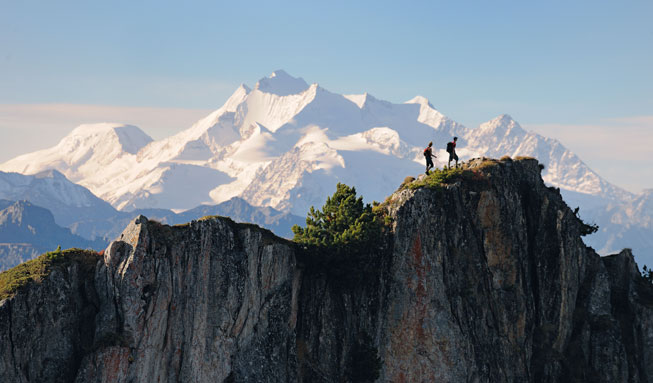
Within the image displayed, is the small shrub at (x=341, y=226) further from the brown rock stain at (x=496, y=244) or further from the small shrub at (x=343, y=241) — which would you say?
the brown rock stain at (x=496, y=244)

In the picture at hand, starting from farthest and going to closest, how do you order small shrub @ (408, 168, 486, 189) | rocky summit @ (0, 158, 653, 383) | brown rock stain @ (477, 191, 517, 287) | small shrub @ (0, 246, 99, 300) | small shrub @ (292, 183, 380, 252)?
brown rock stain @ (477, 191, 517, 287)
small shrub @ (408, 168, 486, 189)
small shrub @ (292, 183, 380, 252)
rocky summit @ (0, 158, 653, 383)
small shrub @ (0, 246, 99, 300)

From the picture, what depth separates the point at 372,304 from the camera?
77.2 m

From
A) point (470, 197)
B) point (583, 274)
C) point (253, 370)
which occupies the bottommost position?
point (253, 370)

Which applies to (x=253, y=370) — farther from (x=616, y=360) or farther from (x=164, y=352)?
(x=616, y=360)

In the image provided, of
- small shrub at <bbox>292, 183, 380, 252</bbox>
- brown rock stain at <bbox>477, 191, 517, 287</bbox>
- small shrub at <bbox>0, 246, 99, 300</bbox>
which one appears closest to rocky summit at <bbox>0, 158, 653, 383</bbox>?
brown rock stain at <bbox>477, 191, 517, 287</bbox>

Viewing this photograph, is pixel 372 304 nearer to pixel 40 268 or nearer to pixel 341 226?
pixel 341 226

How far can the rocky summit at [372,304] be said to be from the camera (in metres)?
64.4

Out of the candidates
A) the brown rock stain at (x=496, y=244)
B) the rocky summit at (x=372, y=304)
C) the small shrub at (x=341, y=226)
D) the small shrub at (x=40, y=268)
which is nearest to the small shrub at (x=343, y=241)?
the small shrub at (x=341, y=226)

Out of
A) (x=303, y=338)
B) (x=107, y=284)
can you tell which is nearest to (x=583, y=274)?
(x=303, y=338)

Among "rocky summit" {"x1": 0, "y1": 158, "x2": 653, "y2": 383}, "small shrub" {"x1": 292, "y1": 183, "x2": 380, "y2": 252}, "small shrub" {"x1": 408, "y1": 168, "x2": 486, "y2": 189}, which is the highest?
"small shrub" {"x1": 408, "y1": 168, "x2": 486, "y2": 189}

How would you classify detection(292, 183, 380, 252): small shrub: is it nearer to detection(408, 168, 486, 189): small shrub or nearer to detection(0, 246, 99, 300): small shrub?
detection(408, 168, 486, 189): small shrub

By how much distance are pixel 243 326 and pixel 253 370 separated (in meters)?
4.57

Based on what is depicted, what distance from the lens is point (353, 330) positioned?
3027 inches

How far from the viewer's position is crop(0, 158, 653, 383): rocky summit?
6438 cm
